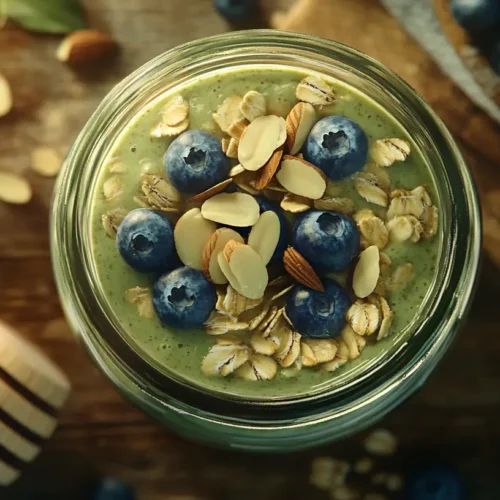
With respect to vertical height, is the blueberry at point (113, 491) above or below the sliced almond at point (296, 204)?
below

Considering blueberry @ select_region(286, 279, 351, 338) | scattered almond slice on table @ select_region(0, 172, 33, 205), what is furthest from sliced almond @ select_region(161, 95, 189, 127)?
scattered almond slice on table @ select_region(0, 172, 33, 205)

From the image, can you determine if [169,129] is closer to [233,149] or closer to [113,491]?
[233,149]

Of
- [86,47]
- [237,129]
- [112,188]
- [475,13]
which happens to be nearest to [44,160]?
[86,47]

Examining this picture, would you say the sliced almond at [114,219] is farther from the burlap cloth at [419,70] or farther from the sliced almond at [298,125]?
the burlap cloth at [419,70]

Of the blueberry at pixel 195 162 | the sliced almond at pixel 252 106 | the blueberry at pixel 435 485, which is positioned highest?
the sliced almond at pixel 252 106

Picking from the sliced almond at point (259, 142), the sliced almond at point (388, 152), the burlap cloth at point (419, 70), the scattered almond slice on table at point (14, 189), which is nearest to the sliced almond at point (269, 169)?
the sliced almond at point (259, 142)

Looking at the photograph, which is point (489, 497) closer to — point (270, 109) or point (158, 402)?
point (158, 402)
